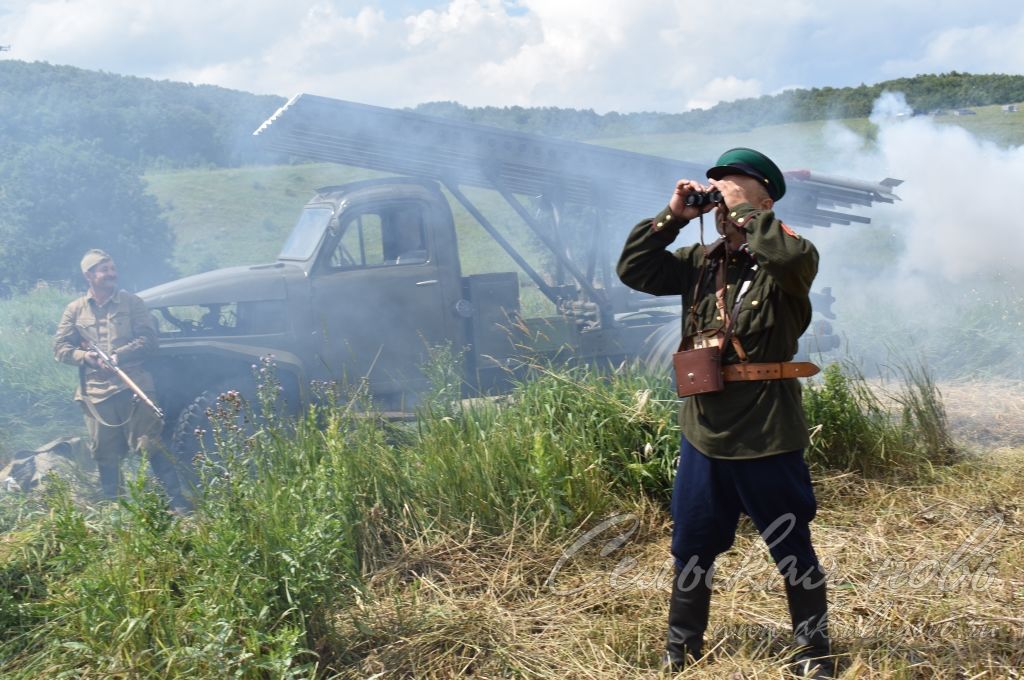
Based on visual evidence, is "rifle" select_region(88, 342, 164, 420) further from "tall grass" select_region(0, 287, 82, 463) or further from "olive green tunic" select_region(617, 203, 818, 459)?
"olive green tunic" select_region(617, 203, 818, 459)

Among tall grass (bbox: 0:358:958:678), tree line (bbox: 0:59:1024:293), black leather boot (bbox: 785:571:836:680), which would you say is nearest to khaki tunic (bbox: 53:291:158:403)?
tall grass (bbox: 0:358:958:678)

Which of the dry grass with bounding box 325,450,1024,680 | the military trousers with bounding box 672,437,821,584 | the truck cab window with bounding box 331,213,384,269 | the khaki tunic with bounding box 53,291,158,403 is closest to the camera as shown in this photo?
the military trousers with bounding box 672,437,821,584

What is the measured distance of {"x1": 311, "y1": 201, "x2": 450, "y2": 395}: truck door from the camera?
6477 millimetres

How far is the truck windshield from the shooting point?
6.67 m

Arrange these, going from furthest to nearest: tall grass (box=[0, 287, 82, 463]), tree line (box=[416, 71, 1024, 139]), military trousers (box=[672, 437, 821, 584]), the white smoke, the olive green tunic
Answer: tree line (box=[416, 71, 1024, 139]) → the white smoke → tall grass (box=[0, 287, 82, 463]) → military trousers (box=[672, 437, 821, 584]) → the olive green tunic

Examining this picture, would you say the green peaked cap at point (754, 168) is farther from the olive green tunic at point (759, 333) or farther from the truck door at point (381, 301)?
the truck door at point (381, 301)

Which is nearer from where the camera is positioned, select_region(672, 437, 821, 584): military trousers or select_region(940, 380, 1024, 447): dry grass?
select_region(672, 437, 821, 584): military trousers

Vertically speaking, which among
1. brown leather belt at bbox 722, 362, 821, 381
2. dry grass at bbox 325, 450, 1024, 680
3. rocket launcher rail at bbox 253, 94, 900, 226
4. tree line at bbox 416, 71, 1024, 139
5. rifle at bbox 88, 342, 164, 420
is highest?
tree line at bbox 416, 71, 1024, 139

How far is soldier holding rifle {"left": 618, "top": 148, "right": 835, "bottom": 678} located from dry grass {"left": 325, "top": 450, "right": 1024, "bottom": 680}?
0.94ft

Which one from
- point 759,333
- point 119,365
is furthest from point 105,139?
point 759,333

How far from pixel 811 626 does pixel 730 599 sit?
63 centimetres

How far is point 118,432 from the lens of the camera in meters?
5.93

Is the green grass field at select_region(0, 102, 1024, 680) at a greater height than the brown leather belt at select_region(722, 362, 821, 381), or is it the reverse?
the brown leather belt at select_region(722, 362, 821, 381)

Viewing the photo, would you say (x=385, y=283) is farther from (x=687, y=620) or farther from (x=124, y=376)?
(x=687, y=620)
